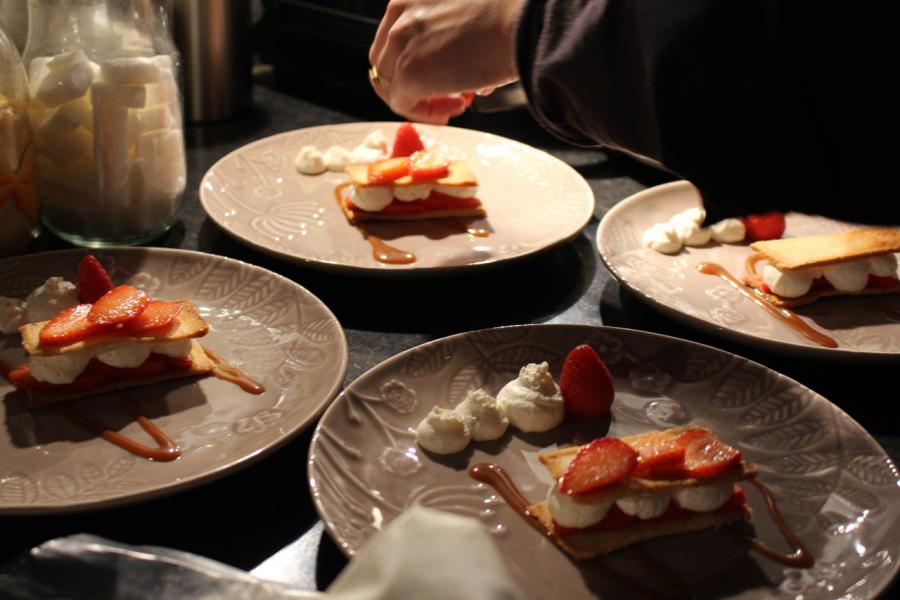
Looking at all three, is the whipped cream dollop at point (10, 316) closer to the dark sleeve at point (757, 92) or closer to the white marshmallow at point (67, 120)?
the white marshmallow at point (67, 120)

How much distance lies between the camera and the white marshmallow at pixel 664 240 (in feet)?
5.78

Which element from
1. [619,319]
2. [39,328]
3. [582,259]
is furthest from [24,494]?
[582,259]

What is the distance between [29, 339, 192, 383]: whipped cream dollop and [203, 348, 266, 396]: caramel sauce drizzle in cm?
5

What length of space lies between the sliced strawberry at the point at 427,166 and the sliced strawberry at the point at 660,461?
915mm

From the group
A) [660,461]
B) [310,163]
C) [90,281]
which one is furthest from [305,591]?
[310,163]

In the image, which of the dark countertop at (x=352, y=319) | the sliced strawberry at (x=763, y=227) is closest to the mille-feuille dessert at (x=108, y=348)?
the dark countertop at (x=352, y=319)

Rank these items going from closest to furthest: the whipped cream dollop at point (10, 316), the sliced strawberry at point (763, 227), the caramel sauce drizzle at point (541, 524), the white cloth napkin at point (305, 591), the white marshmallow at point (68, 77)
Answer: the white cloth napkin at point (305, 591), the caramel sauce drizzle at point (541, 524), the whipped cream dollop at point (10, 316), the white marshmallow at point (68, 77), the sliced strawberry at point (763, 227)

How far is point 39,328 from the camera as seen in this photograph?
1.33 metres

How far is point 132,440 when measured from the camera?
1193 millimetres

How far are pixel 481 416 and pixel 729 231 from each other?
0.83 meters

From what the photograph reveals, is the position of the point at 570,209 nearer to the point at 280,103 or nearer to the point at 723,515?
the point at 723,515

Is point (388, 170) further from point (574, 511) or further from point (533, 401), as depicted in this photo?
point (574, 511)

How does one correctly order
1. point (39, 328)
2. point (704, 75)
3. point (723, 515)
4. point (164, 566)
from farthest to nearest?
point (39, 328) → point (723, 515) → point (704, 75) → point (164, 566)

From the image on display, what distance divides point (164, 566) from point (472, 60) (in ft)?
3.02
